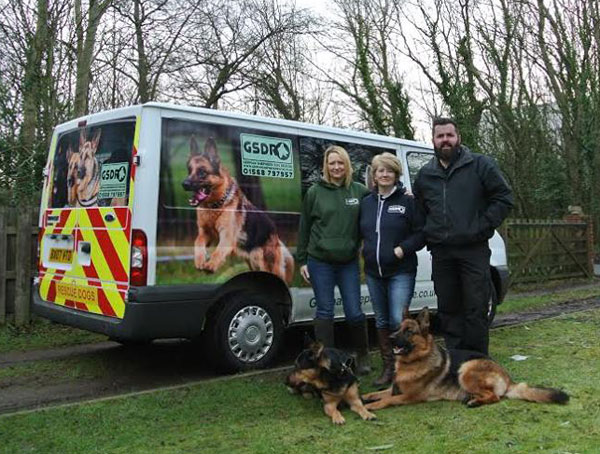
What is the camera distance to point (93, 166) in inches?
205

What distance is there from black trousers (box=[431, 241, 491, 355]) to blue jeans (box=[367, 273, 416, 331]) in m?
0.25

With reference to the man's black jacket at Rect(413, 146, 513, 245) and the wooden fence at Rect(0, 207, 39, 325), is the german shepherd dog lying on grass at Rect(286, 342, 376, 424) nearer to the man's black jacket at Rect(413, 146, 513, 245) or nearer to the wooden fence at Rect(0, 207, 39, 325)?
the man's black jacket at Rect(413, 146, 513, 245)

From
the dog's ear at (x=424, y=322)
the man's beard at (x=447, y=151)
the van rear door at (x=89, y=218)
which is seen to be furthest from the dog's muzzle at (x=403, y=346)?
the van rear door at (x=89, y=218)

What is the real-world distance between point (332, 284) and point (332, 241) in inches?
14.8

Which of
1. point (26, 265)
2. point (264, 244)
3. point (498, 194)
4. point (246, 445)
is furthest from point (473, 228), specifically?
point (26, 265)

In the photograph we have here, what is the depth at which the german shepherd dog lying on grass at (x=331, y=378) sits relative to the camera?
4.10 m

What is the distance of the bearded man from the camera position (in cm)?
446

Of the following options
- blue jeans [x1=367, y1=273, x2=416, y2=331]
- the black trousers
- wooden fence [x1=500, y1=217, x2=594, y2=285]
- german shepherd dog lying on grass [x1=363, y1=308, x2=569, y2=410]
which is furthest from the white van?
A: wooden fence [x1=500, y1=217, x2=594, y2=285]

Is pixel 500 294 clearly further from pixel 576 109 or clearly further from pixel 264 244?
pixel 576 109

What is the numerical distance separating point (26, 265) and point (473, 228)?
5.48 metres

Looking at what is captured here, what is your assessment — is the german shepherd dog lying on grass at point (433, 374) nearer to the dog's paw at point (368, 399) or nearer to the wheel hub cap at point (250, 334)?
the dog's paw at point (368, 399)

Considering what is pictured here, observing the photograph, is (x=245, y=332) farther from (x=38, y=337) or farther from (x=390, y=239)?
(x=38, y=337)

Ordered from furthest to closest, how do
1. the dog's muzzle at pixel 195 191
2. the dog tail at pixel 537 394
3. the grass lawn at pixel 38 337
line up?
the grass lawn at pixel 38 337, the dog's muzzle at pixel 195 191, the dog tail at pixel 537 394

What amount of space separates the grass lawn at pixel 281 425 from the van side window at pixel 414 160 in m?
2.63
